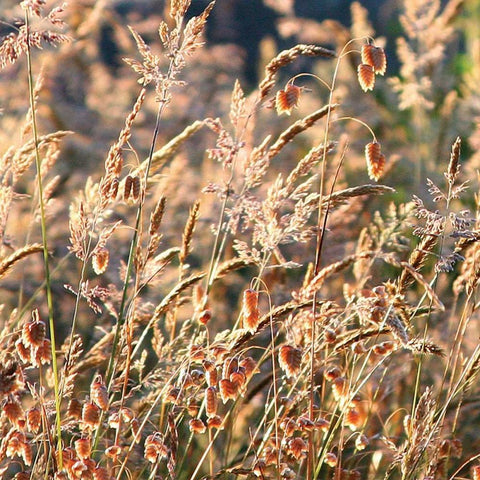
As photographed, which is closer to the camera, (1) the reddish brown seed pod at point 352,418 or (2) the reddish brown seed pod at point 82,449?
(2) the reddish brown seed pod at point 82,449

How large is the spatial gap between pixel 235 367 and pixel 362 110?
10.0 ft

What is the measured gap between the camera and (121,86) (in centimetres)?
545

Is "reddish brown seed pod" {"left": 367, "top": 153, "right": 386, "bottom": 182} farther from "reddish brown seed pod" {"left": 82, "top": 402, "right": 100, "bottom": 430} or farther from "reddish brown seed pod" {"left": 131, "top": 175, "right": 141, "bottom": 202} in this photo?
"reddish brown seed pod" {"left": 82, "top": 402, "right": 100, "bottom": 430}

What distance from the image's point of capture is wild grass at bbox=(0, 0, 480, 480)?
56.8 inches

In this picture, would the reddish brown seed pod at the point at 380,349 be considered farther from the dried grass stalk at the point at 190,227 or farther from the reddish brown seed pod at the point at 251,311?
the dried grass stalk at the point at 190,227

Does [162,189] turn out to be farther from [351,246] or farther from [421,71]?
[421,71]

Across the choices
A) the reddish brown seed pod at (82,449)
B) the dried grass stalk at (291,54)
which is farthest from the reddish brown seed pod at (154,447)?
the dried grass stalk at (291,54)

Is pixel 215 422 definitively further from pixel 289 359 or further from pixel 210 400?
pixel 289 359

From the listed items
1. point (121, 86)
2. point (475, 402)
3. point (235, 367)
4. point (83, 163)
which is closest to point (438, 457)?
point (475, 402)

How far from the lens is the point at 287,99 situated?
1.53m

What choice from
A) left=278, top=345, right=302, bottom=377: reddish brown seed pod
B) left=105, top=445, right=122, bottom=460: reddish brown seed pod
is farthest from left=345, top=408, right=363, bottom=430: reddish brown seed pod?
left=105, top=445, right=122, bottom=460: reddish brown seed pod

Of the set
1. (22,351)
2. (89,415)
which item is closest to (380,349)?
(89,415)

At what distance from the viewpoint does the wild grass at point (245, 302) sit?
1442 millimetres

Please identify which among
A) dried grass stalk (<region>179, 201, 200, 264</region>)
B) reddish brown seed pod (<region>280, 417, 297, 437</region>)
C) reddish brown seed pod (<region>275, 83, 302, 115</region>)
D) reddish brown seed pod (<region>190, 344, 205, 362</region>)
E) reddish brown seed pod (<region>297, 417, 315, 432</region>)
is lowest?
reddish brown seed pod (<region>280, 417, 297, 437</region>)
